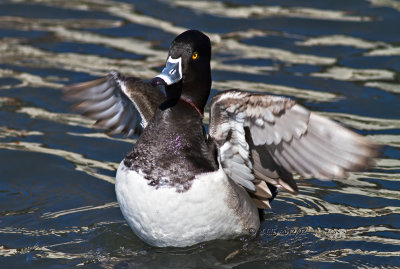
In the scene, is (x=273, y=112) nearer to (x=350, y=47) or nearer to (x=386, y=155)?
(x=386, y=155)

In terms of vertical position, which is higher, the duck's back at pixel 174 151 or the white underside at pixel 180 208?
the duck's back at pixel 174 151

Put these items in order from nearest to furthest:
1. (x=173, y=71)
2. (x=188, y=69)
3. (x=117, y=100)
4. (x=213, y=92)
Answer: (x=173, y=71)
(x=188, y=69)
(x=117, y=100)
(x=213, y=92)

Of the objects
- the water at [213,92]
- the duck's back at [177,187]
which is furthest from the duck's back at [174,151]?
the water at [213,92]

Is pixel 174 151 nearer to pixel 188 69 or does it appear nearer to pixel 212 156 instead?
pixel 212 156

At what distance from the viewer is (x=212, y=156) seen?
19.3 feet

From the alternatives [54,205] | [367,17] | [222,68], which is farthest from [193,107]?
[367,17]

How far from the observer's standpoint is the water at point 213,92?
622cm

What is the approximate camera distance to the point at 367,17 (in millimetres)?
11078

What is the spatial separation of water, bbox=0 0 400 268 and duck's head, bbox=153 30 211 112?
48.0 inches

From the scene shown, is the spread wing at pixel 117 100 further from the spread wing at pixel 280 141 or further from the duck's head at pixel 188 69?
the spread wing at pixel 280 141

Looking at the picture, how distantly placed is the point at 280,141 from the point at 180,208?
0.89 metres

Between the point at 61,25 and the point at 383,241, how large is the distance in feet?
22.0

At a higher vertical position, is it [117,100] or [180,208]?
[117,100]

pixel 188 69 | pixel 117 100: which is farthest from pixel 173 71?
pixel 117 100
